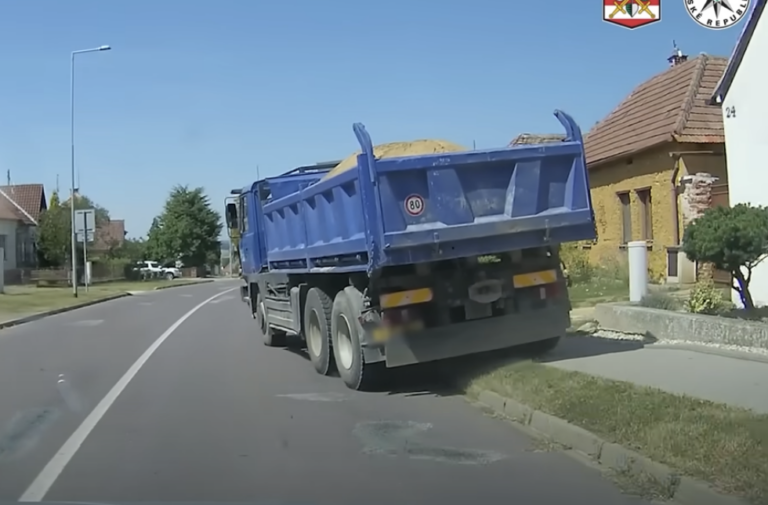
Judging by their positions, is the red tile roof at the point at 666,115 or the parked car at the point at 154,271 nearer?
the red tile roof at the point at 666,115

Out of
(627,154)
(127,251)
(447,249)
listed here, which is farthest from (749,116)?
(127,251)

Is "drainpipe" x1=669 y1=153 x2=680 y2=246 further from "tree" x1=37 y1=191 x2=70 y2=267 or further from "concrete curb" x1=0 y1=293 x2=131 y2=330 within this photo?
"tree" x1=37 y1=191 x2=70 y2=267

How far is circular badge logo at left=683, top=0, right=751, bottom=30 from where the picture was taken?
13430mm

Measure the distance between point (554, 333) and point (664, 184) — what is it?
12.4m

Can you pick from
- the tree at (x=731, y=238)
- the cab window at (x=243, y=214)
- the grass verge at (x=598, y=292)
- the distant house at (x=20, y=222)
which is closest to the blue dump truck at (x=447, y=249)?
the tree at (x=731, y=238)

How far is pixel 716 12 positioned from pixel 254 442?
31.6 feet

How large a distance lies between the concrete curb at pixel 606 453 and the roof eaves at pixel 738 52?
9597 millimetres

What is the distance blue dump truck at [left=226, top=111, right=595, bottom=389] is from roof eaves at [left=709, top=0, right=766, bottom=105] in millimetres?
6483

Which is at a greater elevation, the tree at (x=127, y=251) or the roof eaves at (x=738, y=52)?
the roof eaves at (x=738, y=52)

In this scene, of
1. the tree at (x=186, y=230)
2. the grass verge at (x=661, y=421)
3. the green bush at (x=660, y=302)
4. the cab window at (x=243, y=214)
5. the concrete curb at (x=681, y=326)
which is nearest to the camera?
the grass verge at (x=661, y=421)

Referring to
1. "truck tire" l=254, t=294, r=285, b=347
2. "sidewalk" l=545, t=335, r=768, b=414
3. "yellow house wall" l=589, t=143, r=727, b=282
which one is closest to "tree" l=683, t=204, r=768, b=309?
"sidewalk" l=545, t=335, r=768, b=414

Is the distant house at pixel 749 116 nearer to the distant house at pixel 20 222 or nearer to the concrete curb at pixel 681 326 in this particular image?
the concrete curb at pixel 681 326

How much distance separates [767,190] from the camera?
16078 millimetres

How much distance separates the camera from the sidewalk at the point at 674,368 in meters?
9.16
